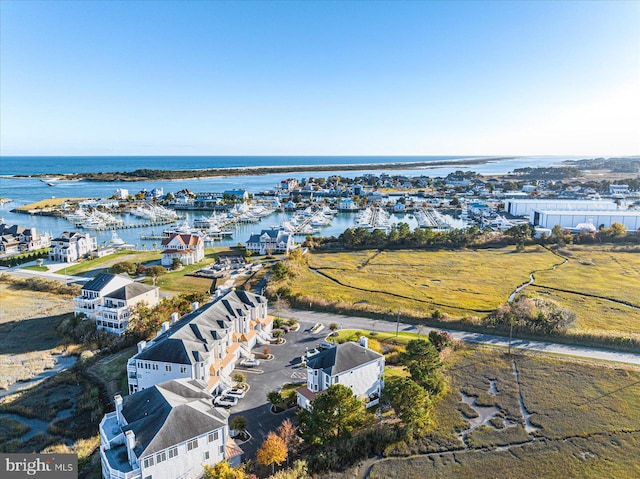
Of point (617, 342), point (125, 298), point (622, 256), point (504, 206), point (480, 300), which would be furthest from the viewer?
point (504, 206)

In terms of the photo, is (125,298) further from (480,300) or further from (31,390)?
(480,300)

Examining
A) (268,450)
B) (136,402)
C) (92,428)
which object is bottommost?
(92,428)

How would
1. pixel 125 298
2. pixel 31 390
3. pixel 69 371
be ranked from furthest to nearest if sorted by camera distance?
pixel 125 298, pixel 69 371, pixel 31 390

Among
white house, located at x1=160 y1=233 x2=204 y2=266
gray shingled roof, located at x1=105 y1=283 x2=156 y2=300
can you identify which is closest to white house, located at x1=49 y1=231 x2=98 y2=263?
white house, located at x1=160 y1=233 x2=204 y2=266

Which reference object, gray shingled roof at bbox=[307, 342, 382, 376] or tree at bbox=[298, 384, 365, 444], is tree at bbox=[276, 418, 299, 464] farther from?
gray shingled roof at bbox=[307, 342, 382, 376]

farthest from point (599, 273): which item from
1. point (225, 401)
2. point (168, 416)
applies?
point (168, 416)

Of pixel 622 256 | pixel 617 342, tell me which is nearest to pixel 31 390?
pixel 617 342

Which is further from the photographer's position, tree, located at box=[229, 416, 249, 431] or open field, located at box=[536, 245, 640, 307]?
open field, located at box=[536, 245, 640, 307]
